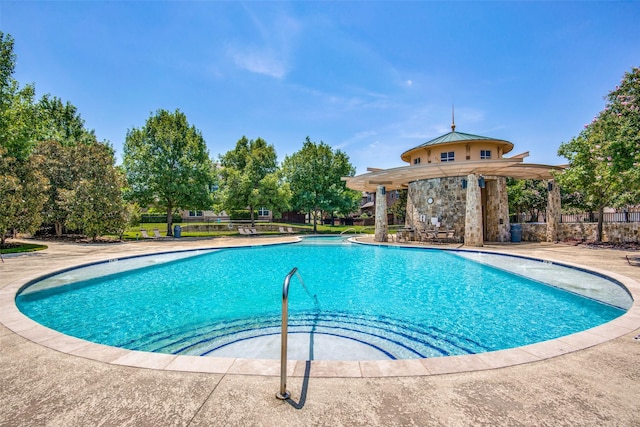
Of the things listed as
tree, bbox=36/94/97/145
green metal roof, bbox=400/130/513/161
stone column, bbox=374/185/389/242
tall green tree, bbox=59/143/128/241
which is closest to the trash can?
green metal roof, bbox=400/130/513/161

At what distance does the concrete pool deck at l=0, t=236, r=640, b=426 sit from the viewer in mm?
2271

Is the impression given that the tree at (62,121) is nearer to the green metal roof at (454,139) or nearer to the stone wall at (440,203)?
the stone wall at (440,203)

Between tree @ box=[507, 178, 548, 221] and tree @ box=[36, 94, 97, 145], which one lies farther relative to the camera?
tree @ box=[507, 178, 548, 221]

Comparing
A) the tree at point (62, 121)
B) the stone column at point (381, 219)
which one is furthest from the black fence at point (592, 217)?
the tree at point (62, 121)

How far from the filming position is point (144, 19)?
1198 cm

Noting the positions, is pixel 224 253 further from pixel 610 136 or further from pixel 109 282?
pixel 610 136

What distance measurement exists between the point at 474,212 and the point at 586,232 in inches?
309

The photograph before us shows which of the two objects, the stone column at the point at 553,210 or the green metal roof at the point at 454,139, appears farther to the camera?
the green metal roof at the point at 454,139

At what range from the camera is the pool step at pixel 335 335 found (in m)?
4.81

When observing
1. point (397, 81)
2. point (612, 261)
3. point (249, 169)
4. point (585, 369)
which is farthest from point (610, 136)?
point (249, 169)

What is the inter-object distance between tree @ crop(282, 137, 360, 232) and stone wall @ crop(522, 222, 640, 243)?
1668 cm

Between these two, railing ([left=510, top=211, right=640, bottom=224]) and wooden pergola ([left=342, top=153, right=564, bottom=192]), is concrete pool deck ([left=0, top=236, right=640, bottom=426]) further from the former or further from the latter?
railing ([left=510, top=211, right=640, bottom=224])

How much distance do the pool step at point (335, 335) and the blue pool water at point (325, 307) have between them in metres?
0.02

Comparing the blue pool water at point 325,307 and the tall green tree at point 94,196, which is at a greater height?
the tall green tree at point 94,196
